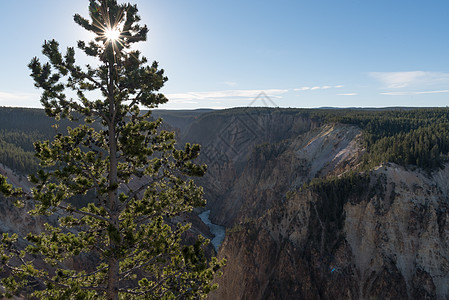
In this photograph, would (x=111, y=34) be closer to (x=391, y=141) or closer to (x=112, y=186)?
(x=112, y=186)

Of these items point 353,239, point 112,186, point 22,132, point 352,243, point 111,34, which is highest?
point 111,34

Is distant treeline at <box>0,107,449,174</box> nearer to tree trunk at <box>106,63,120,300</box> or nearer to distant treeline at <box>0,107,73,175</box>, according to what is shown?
distant treeline at <box>0,107,73,175</box>

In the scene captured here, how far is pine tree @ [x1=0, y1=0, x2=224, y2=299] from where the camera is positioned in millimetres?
9672

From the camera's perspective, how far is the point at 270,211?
37.2m

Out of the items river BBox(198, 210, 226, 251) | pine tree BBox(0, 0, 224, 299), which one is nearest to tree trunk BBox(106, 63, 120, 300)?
pine tree BBox(0, 0, 224, 299)

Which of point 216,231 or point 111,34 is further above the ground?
point 111,34

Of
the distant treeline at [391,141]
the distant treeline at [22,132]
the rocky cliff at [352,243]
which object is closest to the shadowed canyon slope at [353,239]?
the rocky cliff at [352,243]

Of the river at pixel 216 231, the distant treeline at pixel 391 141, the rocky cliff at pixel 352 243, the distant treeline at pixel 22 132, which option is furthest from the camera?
the river at pixel 216 231

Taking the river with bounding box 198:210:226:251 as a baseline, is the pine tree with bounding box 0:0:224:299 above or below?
above

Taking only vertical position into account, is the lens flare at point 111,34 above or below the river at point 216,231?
above

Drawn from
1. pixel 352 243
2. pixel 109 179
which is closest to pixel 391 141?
pixel 352 243

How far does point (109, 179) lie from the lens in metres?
11.1

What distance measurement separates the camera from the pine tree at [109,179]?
9.67m

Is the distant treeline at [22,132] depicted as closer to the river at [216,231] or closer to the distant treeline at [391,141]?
the distant treeline at [391,141]
